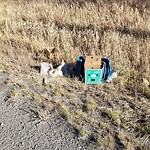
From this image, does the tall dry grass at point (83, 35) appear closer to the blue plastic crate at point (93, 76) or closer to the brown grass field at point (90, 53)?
the brown grass field at point (90, 53)

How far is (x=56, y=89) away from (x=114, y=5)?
15.1ft

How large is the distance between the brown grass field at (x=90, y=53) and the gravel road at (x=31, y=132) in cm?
16

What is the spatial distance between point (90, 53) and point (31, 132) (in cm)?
285

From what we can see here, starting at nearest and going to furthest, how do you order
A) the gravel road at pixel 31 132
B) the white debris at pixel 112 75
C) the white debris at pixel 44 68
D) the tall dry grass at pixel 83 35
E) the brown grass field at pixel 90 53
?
the gravel road at pixel 31 132 < the brown grass field at pixel 90 53 < the white debris at pixel 112 75 < the white debris at pixel 44 68 < the tall dry grass at pixel 83 35

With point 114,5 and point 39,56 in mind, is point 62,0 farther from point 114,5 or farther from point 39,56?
point 39,56

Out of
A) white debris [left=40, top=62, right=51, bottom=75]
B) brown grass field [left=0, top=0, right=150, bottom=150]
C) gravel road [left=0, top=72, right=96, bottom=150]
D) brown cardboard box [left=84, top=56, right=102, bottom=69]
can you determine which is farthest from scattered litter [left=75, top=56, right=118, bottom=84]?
gravel road [left=0, top=72, right=96, bottom=150]

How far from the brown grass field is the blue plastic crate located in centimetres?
14

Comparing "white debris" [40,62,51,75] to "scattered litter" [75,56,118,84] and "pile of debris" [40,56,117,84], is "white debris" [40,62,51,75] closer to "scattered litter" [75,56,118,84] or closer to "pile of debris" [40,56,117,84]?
"pile of debris" [40,56,117,84]

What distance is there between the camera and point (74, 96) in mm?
5004

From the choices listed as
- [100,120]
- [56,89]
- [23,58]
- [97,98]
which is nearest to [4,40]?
[23,58]

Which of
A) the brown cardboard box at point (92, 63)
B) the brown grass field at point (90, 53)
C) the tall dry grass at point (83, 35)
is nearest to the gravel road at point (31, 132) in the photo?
the brown grass field at point (90, 53)

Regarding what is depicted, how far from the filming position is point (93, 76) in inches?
211

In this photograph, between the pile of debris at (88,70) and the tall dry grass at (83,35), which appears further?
the tall dry grass at (83,35)

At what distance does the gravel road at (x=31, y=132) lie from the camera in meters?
3.88
